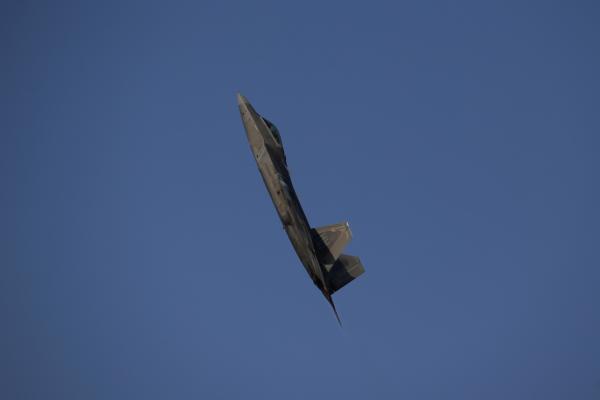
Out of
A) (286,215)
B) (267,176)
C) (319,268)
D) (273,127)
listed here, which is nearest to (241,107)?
(273,127)

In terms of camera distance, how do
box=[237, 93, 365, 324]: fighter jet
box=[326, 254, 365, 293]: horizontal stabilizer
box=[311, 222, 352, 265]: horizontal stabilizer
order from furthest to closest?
box=[326, 254, 365, 293]: horizontal stabilizer
box=[311, 222, 352, 265]: horizontal stabilizer
box=[237, 93, 365, 324]: fighter jet

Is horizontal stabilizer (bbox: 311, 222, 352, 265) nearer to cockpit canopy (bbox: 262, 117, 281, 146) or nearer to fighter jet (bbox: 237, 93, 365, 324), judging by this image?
fighter jet (bbox: 237, 93, 365, 324)

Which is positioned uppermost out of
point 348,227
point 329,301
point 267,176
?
point 267,176

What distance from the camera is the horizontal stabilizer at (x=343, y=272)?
42.5 m

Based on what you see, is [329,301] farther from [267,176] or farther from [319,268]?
[267,176]

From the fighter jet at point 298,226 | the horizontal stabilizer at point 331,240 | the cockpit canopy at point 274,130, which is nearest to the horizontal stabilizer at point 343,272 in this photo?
the fighter jet at point 298,226

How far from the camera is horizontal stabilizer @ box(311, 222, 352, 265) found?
137 ft

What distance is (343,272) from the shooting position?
140ft

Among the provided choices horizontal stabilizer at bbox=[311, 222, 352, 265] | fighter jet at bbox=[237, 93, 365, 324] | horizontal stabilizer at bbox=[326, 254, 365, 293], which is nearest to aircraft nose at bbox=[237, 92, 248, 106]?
fighter jet at bbox=[237, 93, 365, 324]

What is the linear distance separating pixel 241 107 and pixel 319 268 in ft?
44.1

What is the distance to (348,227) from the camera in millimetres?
41906

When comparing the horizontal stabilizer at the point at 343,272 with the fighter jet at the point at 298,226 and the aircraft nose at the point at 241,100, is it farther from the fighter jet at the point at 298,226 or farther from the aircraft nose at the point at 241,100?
the aircraft nose at the point at 241,100

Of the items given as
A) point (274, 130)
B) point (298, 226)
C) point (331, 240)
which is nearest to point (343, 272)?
point (331, 240)

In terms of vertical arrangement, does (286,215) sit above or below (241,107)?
below
